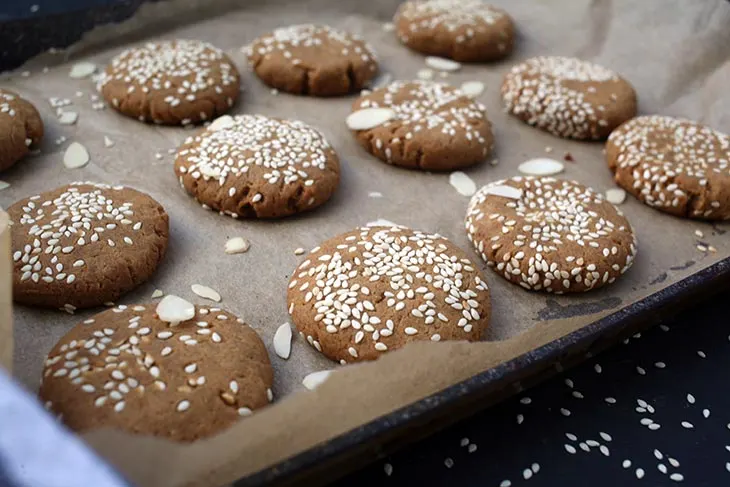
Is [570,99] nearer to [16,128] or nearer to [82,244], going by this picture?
[82,244]

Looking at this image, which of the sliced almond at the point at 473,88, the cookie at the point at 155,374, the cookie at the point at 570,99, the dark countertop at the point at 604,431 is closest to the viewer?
the cookie at the point at 155,374

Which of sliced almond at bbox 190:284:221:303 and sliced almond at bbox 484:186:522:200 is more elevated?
sliced almond at bbox 484:186:522:200

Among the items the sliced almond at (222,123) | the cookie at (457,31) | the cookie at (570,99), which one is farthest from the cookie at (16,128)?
the cookie at (570,99)

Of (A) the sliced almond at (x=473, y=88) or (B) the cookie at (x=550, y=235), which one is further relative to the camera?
(A) the sliced almond at (x=473, y=88)

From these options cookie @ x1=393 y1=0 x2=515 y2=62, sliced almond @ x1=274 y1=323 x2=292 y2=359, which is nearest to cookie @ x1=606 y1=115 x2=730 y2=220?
cookie @ x1=393 y1=0 x2=515 y2=62

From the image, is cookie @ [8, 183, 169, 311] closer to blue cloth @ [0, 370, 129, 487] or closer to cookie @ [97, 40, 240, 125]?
cookie @ [97, 40, 240, 125]

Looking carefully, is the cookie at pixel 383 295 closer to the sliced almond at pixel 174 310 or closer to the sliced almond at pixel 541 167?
the sliced almond at pixel 174 310

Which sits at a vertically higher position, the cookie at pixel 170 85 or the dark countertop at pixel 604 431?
the cookie at pixel 170 85
